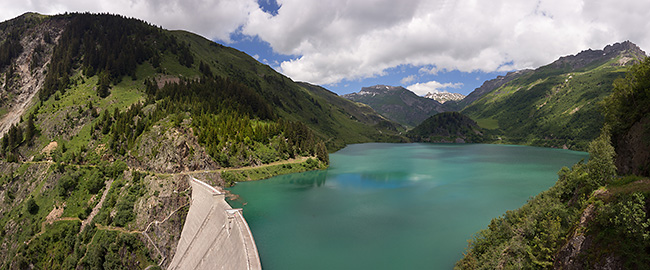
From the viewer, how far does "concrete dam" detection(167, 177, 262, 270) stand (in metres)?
32.1

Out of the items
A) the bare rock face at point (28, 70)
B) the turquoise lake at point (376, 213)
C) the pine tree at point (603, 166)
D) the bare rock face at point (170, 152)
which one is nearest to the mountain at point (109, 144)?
the bare rock face at point (170, 152)

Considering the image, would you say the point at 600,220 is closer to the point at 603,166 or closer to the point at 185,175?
the point at 603,166

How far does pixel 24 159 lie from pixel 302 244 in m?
118

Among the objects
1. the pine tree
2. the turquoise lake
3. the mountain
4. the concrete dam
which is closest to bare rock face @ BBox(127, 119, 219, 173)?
the mountain

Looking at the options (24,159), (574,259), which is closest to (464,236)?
(574,259)

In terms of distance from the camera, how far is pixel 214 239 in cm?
4166

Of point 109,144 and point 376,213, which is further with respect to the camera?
point 109,144

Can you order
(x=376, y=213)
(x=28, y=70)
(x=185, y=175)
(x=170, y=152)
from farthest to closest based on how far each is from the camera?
(x=28, y=70), (x=170, y=152), (x=185, y=175), (x=376, y=213)

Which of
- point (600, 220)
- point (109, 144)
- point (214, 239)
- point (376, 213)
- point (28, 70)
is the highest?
point (28, 70)

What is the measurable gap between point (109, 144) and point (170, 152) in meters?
26.2

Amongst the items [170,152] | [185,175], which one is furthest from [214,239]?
[170,152]

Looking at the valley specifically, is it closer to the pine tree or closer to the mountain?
the pine tree

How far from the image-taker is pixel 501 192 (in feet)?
236

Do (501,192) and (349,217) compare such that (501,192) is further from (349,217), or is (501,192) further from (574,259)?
(574,259)
